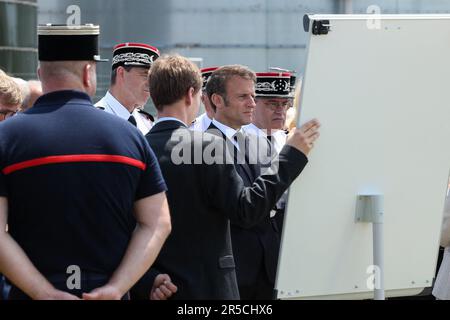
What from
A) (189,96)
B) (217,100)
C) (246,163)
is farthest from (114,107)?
(189,96)

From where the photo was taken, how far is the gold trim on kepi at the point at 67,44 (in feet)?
10.9

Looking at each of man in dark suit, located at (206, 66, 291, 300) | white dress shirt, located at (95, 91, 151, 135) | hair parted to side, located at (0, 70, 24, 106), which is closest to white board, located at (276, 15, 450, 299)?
man in dark suit, located at (206, 66, 291, 300)

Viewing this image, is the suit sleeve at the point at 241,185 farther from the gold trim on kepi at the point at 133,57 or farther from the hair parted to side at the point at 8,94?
the gold trim on kepi at the point at 133,57

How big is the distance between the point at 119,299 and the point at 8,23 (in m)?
6.95

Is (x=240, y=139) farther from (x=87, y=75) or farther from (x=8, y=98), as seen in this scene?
(x=87, y=75)

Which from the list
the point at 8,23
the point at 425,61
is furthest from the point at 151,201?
the point at 8,23

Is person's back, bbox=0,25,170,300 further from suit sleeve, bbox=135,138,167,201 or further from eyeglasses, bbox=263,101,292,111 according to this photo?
eyeglasses, bbox=263,101,292,111

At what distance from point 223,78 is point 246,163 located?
64 cm

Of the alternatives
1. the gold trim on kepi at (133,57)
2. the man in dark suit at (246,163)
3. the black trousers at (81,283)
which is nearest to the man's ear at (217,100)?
the man in dark suit at (246,163)

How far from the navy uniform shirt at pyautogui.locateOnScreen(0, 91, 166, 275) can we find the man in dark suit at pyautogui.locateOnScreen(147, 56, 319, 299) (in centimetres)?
64

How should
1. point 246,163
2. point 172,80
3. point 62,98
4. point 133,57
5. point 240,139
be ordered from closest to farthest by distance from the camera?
point 62,98
point 172,80
point 246,163
point 240,139
point 133,57

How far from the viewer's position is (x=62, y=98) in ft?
10.8

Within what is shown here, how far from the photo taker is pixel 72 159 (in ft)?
10.5
